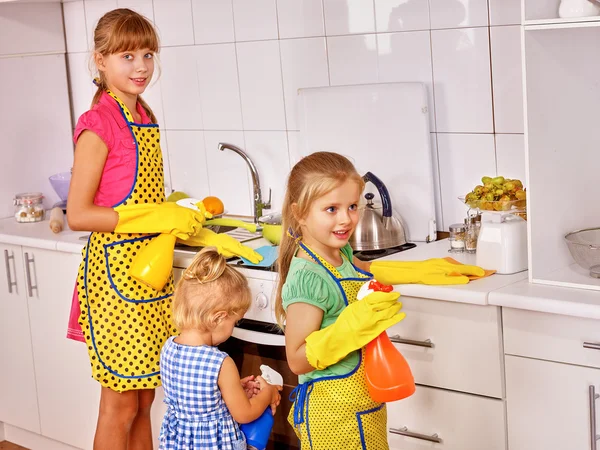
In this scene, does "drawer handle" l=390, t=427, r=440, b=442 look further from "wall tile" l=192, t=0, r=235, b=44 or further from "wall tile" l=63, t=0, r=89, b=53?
"wall tile" l=63, t=0, r=89, b=53

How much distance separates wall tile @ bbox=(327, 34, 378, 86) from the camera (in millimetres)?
2551

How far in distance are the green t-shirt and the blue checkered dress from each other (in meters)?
0.20

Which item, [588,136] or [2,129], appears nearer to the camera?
[588,136]

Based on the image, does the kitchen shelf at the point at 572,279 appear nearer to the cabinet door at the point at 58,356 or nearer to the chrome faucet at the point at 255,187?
the chrome faucet at the point at 255,187

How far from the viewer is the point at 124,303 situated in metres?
2.22

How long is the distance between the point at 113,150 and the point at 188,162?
975 mm

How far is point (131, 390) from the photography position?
7.46 feet

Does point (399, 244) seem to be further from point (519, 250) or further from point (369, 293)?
point (369, 293)

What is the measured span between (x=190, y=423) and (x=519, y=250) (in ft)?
2.76

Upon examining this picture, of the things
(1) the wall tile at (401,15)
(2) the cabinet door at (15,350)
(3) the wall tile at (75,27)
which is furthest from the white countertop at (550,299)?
(3) the wall tile at (75,27)

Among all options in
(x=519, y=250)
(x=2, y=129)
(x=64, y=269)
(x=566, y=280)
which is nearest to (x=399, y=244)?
(x=519, y=250)

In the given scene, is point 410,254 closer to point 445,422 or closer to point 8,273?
point 445,422

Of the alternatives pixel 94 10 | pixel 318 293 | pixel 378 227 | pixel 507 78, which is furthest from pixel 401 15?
pixel 94 10

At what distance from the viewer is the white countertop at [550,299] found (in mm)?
1748
